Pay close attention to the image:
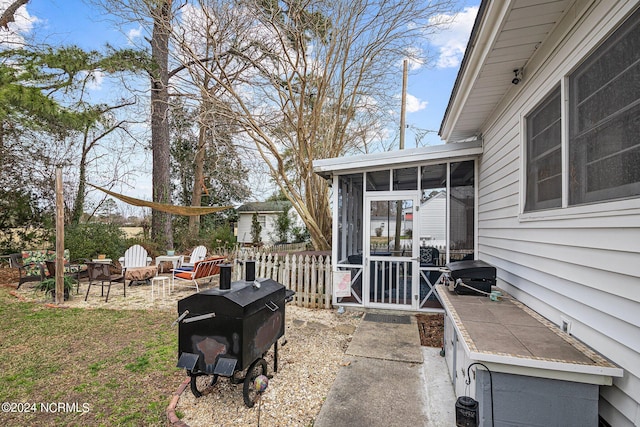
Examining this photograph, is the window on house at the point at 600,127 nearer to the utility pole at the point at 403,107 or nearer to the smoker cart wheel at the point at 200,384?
the smoker cart wheel at the point at 200,384

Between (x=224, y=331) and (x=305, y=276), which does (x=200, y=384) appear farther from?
(x=305, y=276)

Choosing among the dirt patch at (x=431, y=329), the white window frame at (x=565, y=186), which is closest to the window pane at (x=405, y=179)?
the dirt patch at (x=431, y=329)

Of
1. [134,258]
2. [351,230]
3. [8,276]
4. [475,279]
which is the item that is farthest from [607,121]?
[8,276]

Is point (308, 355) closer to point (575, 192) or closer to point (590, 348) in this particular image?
point (590, 348)

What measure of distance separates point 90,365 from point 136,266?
5.29 m

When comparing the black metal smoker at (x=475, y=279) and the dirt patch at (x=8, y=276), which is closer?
the black metal smoker at (x=475, y=279)

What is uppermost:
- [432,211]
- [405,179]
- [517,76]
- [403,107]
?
[403,107]

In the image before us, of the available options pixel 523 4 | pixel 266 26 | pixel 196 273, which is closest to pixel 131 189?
pixel 196 273

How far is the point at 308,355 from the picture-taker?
12.5 feet

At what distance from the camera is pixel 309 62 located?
22.8 ft

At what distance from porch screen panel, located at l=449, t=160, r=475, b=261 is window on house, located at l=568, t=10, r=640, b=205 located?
127 inches

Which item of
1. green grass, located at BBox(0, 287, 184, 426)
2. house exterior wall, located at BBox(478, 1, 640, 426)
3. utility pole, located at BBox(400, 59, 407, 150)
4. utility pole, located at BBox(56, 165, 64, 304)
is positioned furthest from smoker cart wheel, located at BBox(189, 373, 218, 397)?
utility pole, located at BBox(400, 59, 407, 150)

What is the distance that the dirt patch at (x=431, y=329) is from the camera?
164 inches

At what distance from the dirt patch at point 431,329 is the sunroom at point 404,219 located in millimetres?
275
